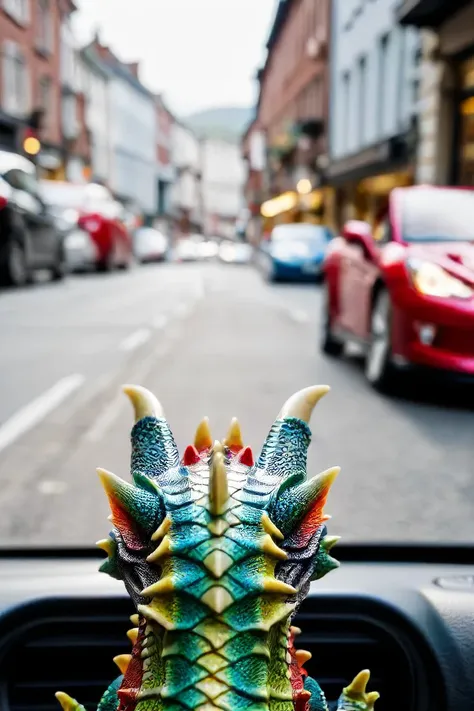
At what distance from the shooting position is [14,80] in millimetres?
1828

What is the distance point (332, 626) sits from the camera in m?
1.39

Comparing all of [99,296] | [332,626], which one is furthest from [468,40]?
[332,626]

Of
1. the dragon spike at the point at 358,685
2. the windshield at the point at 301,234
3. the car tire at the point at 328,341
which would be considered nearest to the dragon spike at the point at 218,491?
the dragon spike at the point at 358,685

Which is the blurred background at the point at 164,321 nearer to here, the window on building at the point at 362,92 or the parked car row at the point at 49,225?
the parked car row at the point at 49,225

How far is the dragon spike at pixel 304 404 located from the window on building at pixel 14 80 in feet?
3.62

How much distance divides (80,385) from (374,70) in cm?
1227

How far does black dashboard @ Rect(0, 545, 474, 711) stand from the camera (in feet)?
4.32

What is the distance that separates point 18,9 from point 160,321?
857 centimetres

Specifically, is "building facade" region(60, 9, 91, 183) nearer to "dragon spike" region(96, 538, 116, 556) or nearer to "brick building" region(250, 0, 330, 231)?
"brick building" region(250, 0, 330, 231)

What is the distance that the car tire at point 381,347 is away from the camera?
217 inches

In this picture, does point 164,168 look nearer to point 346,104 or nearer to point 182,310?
point 182,310

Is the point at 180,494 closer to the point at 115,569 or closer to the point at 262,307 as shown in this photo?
the point at 115,569

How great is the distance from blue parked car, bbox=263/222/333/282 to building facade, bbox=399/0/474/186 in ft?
11.7

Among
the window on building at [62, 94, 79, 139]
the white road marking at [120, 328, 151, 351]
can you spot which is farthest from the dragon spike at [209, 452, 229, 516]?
the white road marking at [120, 328, 151, 351]
